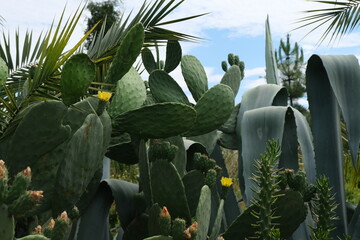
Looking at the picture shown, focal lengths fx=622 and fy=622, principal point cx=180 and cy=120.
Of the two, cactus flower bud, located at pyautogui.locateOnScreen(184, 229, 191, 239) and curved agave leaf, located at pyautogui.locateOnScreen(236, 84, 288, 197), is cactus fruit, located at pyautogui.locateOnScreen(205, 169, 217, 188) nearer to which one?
cactus flower bud, located at pyautogui.locateOnScreen(184, 229, 191, 239)

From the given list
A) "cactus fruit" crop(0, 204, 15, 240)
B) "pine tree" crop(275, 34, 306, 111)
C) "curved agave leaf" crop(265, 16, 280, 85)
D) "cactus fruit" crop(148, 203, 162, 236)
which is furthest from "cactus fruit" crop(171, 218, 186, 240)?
"pine tree" crop(275, 34, 306, 111)

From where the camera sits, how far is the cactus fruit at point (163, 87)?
104 inches

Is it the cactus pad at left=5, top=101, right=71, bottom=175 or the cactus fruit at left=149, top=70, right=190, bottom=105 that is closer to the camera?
the cactus pad at left=5, top=101, right=71, bottom=175

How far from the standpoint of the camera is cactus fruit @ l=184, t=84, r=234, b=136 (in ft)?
8.25

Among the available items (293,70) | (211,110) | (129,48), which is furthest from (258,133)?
(293,70)

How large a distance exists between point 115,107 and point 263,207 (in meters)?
0.76

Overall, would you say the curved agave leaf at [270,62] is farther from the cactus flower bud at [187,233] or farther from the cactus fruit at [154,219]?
the cactus flower bud at [187,233]

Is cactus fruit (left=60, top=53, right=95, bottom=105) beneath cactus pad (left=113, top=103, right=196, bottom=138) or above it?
above

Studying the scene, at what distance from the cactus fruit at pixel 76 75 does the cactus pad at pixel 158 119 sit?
10.3 inches

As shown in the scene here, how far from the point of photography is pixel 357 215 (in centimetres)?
267

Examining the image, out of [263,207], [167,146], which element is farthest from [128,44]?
[263,207]

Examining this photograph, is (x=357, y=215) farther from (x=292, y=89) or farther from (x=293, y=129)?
(x=292, y=89)

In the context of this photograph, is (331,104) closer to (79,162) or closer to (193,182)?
(193,182)

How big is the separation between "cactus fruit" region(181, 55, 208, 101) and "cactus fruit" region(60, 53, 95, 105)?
0.81 metres
